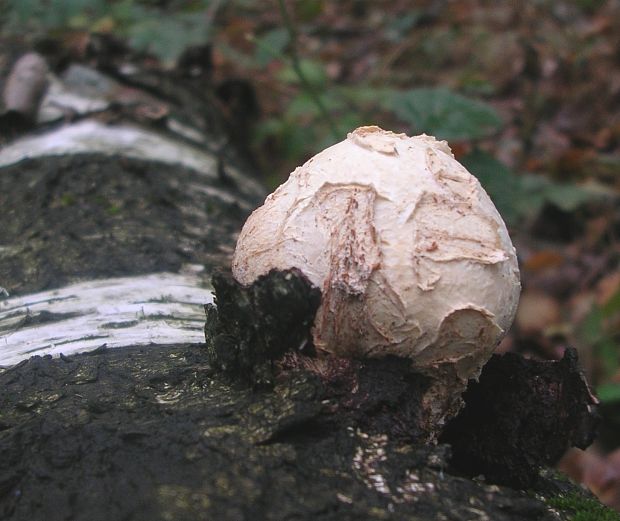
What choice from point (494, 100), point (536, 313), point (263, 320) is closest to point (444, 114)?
point (536, 313)

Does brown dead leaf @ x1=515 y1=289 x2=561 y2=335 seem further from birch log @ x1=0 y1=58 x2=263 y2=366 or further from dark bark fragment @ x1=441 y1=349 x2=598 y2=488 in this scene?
dark bark fragment @ x1=441 y1=349 x2=598 y2=488

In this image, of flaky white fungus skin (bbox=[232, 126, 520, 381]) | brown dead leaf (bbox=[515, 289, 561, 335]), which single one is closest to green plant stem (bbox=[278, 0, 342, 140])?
brown dead leaf (bbox=[515, 289, 561, 335])

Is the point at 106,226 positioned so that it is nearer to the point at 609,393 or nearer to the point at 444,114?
the point at 444,114

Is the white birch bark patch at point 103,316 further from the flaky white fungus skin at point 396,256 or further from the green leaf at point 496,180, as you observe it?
the green leaf at point 496,180

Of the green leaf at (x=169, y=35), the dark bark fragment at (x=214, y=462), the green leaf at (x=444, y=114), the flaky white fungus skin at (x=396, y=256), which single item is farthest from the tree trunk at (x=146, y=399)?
the green leaf at (x=169, y=35)

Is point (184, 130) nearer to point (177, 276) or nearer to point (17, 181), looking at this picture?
point (17, 181)

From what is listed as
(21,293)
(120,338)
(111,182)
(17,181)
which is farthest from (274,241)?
(17,181)

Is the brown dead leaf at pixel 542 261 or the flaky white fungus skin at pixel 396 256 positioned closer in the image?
the flaky white fungus skin at pixel 396 256
